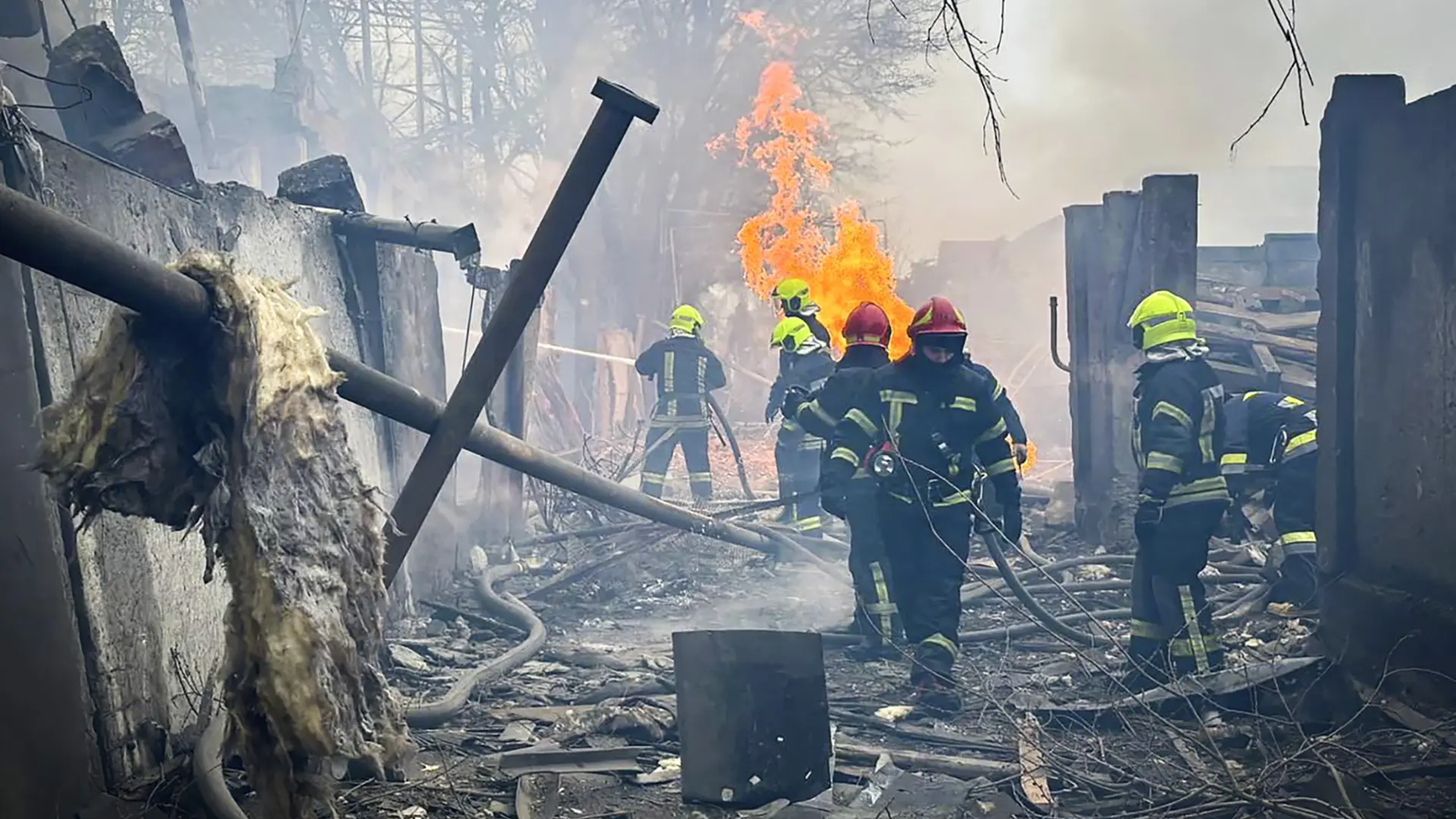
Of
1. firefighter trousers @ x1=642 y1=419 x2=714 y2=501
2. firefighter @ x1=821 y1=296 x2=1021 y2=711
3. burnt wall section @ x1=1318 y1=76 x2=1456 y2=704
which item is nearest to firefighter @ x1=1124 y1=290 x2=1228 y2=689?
burnt wall section @ x1=1318 y1=76 x2=1456 y2=704

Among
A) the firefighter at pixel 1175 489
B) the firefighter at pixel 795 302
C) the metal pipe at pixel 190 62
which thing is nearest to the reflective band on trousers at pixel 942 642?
the firefighter at pixel 1175 489

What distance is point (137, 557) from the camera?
13.3 ft

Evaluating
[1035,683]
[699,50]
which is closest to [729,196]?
[699,50]

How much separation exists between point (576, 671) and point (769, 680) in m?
2.26

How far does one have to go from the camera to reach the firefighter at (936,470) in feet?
20.9

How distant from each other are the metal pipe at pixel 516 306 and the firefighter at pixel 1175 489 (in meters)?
3.79

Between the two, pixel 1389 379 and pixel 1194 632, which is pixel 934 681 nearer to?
pixel 1194 632

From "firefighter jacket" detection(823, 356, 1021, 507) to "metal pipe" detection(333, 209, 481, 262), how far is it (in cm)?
268

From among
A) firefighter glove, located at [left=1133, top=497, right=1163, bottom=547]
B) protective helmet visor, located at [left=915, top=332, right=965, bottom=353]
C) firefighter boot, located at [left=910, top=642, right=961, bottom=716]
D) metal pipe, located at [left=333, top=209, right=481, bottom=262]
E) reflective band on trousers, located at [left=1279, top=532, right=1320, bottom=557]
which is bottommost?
firefighter boot, located at [left=910, top=642, right=961, bottom=716]

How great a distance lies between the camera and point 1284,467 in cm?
757

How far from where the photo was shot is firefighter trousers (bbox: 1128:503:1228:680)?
Answer: 603cm

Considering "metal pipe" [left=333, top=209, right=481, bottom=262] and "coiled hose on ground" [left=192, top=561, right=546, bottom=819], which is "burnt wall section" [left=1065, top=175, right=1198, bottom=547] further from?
"metal pipe" [left=333, top=209, right=481, bottom=262]

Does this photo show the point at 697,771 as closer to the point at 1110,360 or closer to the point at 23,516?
the point at 23,516

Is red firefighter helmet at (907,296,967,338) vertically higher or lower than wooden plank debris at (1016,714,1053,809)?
higher
